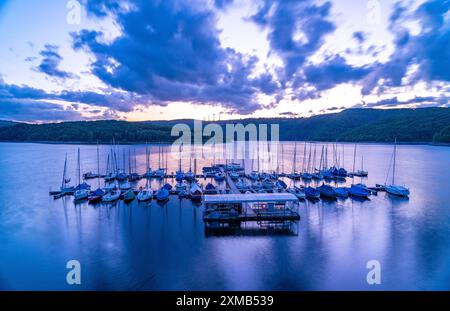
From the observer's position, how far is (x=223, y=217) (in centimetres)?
2167

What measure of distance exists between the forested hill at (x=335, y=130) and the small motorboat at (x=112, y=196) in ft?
332

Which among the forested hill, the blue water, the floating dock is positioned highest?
the forested hill

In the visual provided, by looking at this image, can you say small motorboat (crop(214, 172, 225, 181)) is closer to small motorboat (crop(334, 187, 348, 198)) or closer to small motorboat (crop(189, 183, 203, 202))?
small motorboat (crop(189, 183, 203, 202))

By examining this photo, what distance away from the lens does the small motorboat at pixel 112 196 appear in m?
28.1

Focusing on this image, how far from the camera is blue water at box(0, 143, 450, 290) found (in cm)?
1391

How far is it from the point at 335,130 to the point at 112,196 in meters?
170

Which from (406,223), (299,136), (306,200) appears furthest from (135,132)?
(406,223)

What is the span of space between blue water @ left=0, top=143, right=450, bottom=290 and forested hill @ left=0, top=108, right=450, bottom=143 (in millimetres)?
108337

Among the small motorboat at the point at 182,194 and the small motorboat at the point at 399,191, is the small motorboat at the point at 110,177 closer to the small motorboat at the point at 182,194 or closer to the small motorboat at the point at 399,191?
the small motorboat at the point at 182,194

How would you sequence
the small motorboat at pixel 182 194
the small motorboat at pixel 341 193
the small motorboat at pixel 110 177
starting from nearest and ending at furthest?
the small motorboat at pixel 182 194
the small motorboat at pixel 341 193
the small motorboat at pixel 110 177

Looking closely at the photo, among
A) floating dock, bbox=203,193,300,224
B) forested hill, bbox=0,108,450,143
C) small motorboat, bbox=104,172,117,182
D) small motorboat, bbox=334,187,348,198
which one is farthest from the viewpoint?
forested hill, bbox=0,108,450,143

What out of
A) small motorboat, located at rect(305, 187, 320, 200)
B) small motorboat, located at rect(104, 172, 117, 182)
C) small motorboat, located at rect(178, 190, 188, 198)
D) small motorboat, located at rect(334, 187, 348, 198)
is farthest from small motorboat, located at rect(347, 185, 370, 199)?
small motorboat, located at rect(104, 172, 117, 182)

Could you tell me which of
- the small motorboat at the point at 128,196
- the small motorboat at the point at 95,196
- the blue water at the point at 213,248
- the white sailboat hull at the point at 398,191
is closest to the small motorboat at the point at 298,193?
the blue water at the point at 213,248

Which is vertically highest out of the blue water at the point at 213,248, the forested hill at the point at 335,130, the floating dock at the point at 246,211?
the forested hill at the point at 335,130
